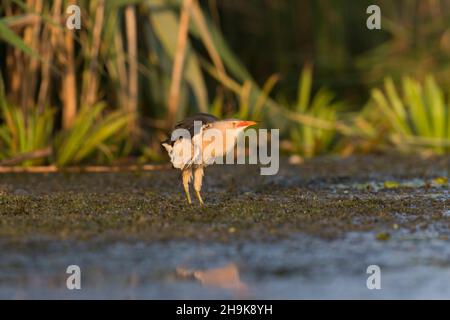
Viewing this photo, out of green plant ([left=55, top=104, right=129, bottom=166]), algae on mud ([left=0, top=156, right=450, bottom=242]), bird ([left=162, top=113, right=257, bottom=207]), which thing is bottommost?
algae on mud ([left=0, top=156, right=450, bottom=242])

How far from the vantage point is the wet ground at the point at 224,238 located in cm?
309

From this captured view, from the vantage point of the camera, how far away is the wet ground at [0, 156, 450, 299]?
10.1 feet

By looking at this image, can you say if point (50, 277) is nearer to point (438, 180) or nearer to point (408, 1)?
point (438, 180)

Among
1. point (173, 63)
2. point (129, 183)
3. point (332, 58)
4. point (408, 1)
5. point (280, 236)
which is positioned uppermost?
point (408, 1)

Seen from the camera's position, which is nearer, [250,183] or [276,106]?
[250,183]

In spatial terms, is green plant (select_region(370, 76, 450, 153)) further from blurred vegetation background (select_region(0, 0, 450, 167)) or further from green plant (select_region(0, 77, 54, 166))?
green plant (select_region(0, 77, 54, 166))

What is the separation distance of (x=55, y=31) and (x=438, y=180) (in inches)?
98.1

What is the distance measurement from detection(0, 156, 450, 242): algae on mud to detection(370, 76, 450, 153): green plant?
2.35ft

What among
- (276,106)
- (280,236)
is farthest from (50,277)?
(276,106)

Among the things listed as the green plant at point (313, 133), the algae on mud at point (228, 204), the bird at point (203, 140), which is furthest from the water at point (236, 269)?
the green plant at point (313, 133)

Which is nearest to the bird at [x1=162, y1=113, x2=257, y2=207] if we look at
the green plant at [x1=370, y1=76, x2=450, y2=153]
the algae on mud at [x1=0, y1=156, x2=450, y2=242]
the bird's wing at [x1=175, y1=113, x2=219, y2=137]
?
the bird's wing at [x1=175, y1=113, x2=219, y2=137]

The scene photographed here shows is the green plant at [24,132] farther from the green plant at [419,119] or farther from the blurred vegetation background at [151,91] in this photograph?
the green plant at [419,119]

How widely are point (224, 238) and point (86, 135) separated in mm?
2487

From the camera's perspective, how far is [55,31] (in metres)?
5.89
